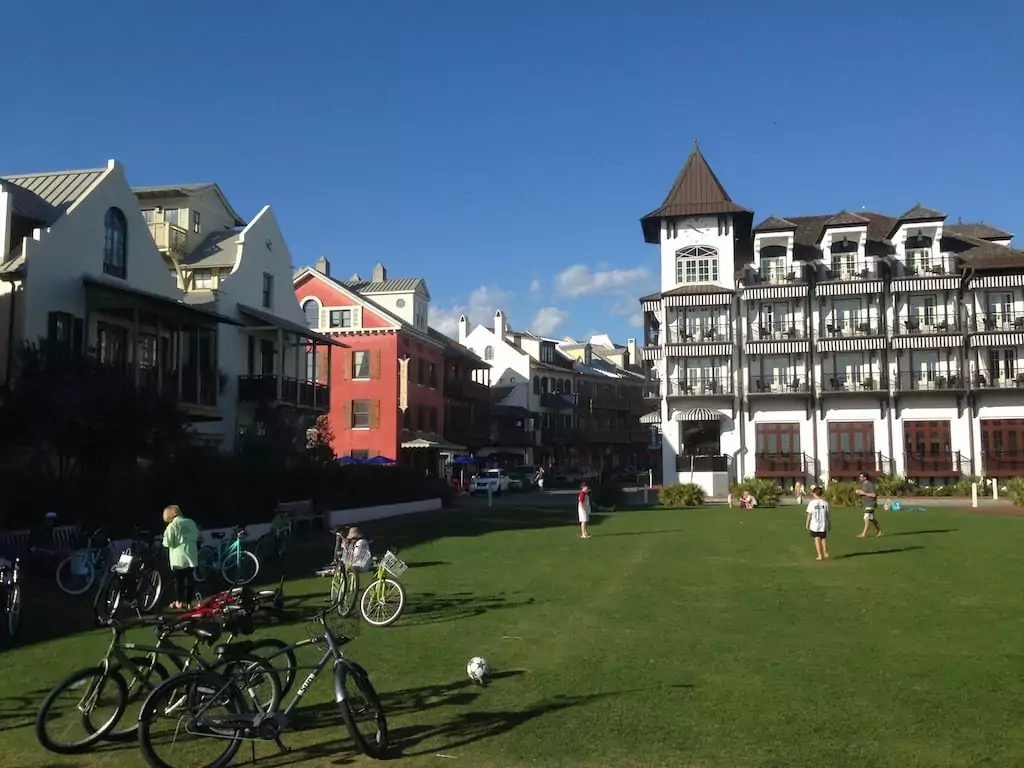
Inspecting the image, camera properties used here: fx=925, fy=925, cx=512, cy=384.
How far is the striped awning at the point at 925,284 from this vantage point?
50469 mm

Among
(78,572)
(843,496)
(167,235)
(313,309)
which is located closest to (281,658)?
(78,572)

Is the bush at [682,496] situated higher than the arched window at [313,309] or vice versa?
the arched window at [313,309]

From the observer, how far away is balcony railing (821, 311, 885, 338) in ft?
170

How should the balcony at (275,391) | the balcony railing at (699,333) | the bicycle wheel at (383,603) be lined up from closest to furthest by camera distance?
the bicycle wheel at (383,603)
the balcony at (275,391)
the balcony railing at (699,333)

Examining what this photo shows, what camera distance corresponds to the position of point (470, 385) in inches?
2466

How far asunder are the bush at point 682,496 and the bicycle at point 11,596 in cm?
3255

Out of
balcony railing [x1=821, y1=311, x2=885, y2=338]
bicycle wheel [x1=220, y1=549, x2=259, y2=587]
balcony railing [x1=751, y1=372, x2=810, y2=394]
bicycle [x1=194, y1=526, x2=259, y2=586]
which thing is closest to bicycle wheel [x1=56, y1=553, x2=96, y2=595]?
bicycle [x1=194, y1=526, x2=259, y2=586]

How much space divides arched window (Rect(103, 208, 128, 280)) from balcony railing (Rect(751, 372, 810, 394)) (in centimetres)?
3564

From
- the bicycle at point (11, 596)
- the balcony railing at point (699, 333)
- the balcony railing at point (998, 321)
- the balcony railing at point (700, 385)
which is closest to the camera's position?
the bicycle at point (11, 596)

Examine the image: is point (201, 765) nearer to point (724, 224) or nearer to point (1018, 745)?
point (1018, 745)

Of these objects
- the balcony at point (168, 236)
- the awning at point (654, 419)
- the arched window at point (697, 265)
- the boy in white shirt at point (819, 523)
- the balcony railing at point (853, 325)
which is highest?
the arched window at point (697, 265)

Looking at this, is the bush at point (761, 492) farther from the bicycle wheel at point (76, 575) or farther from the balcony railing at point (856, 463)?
the bicycle wheel at point (76, 575)

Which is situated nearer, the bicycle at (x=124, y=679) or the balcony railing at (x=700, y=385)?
the bicycle at (x=124, y=679)

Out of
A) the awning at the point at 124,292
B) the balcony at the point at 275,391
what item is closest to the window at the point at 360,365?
the balcony at the point at 275,391
